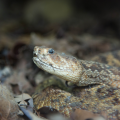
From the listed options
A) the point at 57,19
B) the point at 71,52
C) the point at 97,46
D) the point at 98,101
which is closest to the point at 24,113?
the point at 98,101

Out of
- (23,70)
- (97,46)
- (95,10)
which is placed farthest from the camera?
(95,10)

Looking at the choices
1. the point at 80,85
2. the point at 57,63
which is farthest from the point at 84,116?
the point at 57,63

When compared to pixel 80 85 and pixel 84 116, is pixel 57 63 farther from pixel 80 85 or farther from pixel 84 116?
pixel 84 116

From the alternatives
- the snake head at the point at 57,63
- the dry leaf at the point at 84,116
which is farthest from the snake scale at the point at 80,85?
the dry leaf at the point at 84,116

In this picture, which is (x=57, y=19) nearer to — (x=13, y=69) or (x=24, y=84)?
(x=13, y=69)

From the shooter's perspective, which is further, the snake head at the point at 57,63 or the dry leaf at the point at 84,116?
the snake head at the point at 57,63

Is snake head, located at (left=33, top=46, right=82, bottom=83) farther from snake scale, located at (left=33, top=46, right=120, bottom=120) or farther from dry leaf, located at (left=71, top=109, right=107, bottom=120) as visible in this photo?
dry leaf, located at (left=71, top=109, right=107, bottom=120)

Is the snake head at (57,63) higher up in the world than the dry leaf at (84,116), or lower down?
higher up

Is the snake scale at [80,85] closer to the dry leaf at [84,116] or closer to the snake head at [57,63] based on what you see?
the snake head at [57,63]
